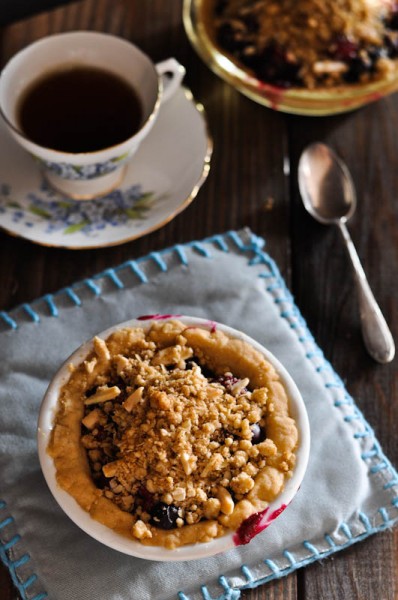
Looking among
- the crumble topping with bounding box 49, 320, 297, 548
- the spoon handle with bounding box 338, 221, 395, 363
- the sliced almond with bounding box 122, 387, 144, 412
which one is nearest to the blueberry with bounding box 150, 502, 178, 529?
the crumble topping with bounding box 49, 320, 297, 548

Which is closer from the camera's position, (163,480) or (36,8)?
(163,480)

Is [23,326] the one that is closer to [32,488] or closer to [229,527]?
[32,488]

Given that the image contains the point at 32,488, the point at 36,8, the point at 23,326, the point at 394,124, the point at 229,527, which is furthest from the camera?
the point at 36,8

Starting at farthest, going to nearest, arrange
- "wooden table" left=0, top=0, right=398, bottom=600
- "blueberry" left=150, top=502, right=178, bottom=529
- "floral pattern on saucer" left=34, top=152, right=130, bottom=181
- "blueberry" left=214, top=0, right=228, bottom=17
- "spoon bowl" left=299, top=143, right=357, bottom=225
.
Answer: "blueberry" left=214, top=0, right=228, bottom=17 → "spoon bowl" left=299, top=143, right=357, bottom=225 → "floral pattern on saucer" left=34, top=152, right=130, bottom=181 → "wooden table" left=0, top=0, right=398, bottom=600 → "blueberry" left=150, top=502, right=178, bottom=529

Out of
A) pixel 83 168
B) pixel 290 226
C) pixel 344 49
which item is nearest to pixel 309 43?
pixel 344 49

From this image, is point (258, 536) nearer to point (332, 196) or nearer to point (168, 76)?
point (332, 196)

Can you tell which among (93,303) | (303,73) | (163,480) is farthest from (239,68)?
(163,480)

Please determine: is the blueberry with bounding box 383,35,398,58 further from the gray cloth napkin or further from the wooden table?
the gray cloth napkin

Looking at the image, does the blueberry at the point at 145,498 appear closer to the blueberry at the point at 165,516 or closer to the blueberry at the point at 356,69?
the blueberry at the point at 165,516
